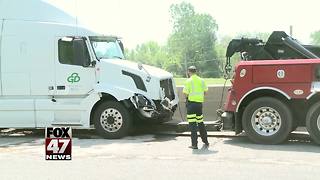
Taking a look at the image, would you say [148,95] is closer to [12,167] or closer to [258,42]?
[258,42]

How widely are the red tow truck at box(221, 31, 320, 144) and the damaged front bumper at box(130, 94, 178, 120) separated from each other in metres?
1.66

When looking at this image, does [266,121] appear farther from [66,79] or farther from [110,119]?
[66,79]

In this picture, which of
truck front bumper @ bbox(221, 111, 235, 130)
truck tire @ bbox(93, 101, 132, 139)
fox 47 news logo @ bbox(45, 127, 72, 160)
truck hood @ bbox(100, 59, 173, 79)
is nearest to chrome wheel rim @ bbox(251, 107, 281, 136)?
truck front bumper @ bbox(221, 111, 235, 130)

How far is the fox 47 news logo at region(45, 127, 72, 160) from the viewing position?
6.02 meters

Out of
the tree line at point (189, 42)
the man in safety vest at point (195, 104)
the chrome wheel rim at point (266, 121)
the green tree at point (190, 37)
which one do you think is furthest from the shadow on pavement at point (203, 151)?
the green tree at point (190, 37)

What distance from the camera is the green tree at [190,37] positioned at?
310ft

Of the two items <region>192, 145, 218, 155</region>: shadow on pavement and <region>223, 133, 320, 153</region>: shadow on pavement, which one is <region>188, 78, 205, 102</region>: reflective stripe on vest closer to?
<region>192, 145, 218, 155</region>: shadow on pavement

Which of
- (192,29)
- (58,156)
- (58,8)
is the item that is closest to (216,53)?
(192,29)

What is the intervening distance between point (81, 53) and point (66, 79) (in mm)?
771

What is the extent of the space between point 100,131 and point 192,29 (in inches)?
3674

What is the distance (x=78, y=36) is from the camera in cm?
1255

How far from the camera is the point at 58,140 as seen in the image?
6.04m

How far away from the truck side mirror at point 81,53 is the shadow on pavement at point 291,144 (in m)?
3.68

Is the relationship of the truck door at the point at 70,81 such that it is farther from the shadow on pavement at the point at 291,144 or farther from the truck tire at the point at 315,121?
the truck tire at the point at 315,121
